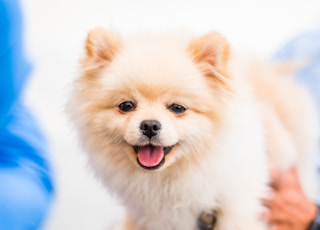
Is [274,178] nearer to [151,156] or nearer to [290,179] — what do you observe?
[290,179]

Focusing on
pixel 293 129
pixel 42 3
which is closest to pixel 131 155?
pixel 293 129

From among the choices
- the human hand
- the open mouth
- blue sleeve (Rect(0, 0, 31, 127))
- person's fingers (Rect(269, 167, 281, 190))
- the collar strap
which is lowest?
the human hand

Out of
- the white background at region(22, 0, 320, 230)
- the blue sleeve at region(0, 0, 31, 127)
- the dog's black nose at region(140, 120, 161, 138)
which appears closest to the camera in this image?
the dog's black nose at region(140, 120, 161, 138)

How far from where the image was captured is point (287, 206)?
1.09 meters

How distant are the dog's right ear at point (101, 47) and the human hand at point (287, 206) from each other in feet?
1.84

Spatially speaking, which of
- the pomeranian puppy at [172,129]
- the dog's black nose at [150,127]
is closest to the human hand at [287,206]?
the pomeranian puppy at [172,129]

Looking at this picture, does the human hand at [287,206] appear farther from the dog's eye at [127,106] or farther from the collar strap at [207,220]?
the dog's eye at [127,106]

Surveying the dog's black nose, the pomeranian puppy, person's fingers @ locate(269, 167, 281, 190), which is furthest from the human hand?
the dog's black nose

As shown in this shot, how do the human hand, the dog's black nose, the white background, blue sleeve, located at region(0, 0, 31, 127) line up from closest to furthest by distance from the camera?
the dog's black nose < blue sleeve, located at region(0, 0, 31, 127) < the human hand < the white background

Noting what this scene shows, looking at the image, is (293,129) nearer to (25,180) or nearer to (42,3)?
(25,180)

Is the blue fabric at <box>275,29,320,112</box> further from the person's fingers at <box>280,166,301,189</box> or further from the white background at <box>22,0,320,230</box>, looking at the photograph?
the person's fingers at <box>280,166,301,189</box>

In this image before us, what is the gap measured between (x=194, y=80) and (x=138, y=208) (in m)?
0.35

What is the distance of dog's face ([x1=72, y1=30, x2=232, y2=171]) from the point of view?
0.72m

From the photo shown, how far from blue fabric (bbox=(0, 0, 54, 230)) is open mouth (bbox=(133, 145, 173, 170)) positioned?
42 cm
